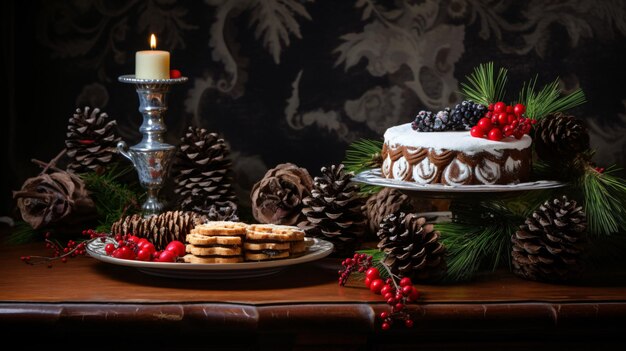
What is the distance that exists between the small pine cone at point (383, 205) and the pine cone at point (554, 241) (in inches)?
13.0

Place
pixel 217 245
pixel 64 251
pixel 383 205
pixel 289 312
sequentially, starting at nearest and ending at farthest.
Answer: pixel 289 312, pixel 217 245, pixel 64 251, pixel 383 205

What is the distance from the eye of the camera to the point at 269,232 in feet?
4.51

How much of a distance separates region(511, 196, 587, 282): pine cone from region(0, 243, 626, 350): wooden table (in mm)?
29

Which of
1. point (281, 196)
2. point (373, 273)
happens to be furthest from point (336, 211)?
point (373, 273)

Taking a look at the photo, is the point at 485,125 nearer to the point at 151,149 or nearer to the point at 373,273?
the point at 373,273

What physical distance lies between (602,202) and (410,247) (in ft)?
1.19

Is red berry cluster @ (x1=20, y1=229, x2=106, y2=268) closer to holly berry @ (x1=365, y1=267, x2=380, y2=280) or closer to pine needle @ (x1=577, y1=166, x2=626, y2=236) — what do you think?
holly berry @ (x1=365, y1=267, x2=380, y2=280)

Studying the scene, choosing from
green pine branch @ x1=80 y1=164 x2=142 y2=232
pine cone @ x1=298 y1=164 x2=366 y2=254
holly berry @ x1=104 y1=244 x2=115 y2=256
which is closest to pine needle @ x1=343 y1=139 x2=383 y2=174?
pine cone @ x1=298 y1=164 x2=366 y2=254

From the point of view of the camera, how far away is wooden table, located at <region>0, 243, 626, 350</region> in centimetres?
124

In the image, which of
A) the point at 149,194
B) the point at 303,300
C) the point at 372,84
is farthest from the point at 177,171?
the point at 303,300

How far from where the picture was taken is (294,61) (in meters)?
1.87

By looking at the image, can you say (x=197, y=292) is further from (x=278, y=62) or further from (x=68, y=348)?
(x=278, y=62)

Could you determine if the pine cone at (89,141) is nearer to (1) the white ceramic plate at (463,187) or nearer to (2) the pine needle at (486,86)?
(1) the white ceramic plate at (463,187)

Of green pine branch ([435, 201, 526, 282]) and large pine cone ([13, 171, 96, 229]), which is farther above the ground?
large pine cone ([13, 171, 96, 229])
